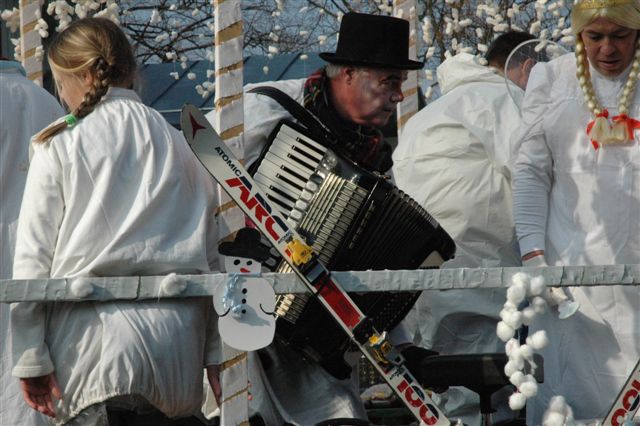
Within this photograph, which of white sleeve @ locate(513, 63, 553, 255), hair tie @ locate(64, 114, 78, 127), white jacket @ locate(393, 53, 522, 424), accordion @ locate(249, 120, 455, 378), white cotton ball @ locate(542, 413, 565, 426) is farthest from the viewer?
white jacket @ locate(393, 53, 522, 424)

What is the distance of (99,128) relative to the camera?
407cm

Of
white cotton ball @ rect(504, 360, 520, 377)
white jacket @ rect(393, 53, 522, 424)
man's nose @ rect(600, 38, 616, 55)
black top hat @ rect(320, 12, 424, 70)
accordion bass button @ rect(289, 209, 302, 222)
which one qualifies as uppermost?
man's nose @ rect(600, 38, 616, 55)

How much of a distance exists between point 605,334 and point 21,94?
212cm

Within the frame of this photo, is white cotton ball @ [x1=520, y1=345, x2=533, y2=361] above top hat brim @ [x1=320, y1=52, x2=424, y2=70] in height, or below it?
below

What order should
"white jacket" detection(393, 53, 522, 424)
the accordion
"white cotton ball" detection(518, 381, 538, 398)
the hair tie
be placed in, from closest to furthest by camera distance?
"white cotton ball" detection(518, 381, 538, 398) < the hair tie < the accordion < "white jacket" detection(393, 53, 522, 424)

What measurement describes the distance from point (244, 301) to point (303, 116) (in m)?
0.95

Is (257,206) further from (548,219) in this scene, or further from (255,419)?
(548,219)

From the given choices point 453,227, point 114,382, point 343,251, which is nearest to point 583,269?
point 343,251

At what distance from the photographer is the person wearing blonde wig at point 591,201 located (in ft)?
15.9

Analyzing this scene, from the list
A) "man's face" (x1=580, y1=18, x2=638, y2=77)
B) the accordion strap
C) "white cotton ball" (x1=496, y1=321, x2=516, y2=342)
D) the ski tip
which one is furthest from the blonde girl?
"man's face" (x1=580, y1=18, x2=638, y2=77)

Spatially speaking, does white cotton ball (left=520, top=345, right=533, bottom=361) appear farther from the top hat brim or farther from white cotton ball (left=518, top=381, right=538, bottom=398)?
the top hat brim

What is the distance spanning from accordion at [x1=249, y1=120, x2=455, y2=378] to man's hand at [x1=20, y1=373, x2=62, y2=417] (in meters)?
0.88

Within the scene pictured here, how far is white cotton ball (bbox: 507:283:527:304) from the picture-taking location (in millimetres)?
3852

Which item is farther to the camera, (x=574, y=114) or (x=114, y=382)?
(x=574, y=114)
